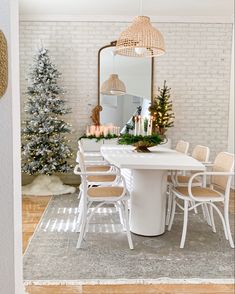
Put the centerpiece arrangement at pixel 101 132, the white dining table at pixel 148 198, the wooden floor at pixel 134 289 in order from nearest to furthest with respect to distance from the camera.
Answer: the wooden floor at pixel 134 289, the white dining table at pixel 148 198, the centerpiece arrangement at pixel 101 132

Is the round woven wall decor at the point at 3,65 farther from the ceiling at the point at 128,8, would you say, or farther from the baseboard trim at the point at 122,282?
the ceiling at the point at 128,8

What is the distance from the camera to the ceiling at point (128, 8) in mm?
4879

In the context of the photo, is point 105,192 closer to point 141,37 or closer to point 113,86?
point 141,37

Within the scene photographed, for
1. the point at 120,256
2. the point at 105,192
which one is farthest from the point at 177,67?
the point at 120,256

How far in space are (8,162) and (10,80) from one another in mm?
321

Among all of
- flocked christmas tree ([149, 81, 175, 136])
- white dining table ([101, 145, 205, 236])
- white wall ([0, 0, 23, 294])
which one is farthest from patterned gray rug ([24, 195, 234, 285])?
flocked christmas tree ([149, 81, 175, 136])

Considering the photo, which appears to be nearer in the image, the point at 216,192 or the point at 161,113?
the point at 216,192

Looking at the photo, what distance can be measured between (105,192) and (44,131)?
2.45 m

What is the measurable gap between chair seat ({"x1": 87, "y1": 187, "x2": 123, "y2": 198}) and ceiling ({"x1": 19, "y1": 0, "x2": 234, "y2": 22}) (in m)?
3.28

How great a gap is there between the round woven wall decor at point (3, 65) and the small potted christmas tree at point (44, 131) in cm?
379

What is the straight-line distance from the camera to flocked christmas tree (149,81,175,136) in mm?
5289

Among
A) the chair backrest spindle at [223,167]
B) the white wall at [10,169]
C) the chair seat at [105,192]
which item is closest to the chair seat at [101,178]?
the chair seat at [105,192]

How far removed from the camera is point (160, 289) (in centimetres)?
213

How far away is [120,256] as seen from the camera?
260 cm
